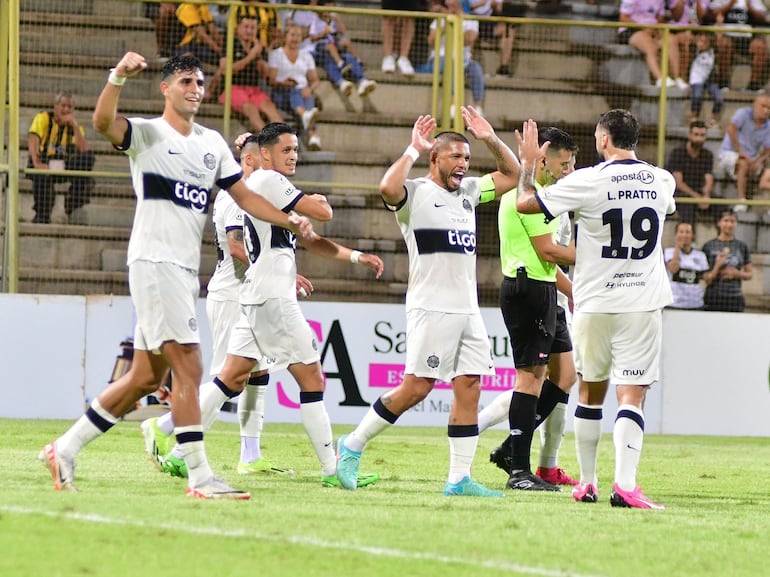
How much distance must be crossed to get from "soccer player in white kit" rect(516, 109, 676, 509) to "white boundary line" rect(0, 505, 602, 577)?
101 inches

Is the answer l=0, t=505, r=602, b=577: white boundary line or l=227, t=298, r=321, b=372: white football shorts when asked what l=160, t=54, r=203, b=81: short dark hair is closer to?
l=227, t=298, r=321, b=372: white football shorts

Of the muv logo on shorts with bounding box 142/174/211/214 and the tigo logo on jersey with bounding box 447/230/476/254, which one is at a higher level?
the muv logo on shorts with bounding box 142/174/211/214

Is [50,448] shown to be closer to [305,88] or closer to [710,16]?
[305,88]

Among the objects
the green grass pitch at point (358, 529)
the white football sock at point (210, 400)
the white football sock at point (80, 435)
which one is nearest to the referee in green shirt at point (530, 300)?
the green grass pitch at point (358, 529)

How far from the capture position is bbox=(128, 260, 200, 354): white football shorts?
296 inches

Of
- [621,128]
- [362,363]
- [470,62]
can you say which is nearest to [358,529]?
[621,128]

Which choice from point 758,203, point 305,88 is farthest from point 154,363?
point 758,203

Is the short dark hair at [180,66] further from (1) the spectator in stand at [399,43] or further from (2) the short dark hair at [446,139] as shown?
(1) the spectator in stand at [399,43]

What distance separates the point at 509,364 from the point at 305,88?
428cm

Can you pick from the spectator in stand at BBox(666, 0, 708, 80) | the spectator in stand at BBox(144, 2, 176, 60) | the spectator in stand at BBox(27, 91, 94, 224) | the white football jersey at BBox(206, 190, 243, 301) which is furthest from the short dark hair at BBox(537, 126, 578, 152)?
the spectator in stand at BBox(666, 0, 708, 80)

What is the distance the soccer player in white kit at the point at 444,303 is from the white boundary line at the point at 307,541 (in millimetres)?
2423

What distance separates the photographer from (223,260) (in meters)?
10.5

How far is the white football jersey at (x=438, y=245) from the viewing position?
8.64 m

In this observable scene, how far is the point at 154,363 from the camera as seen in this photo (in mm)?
7680
